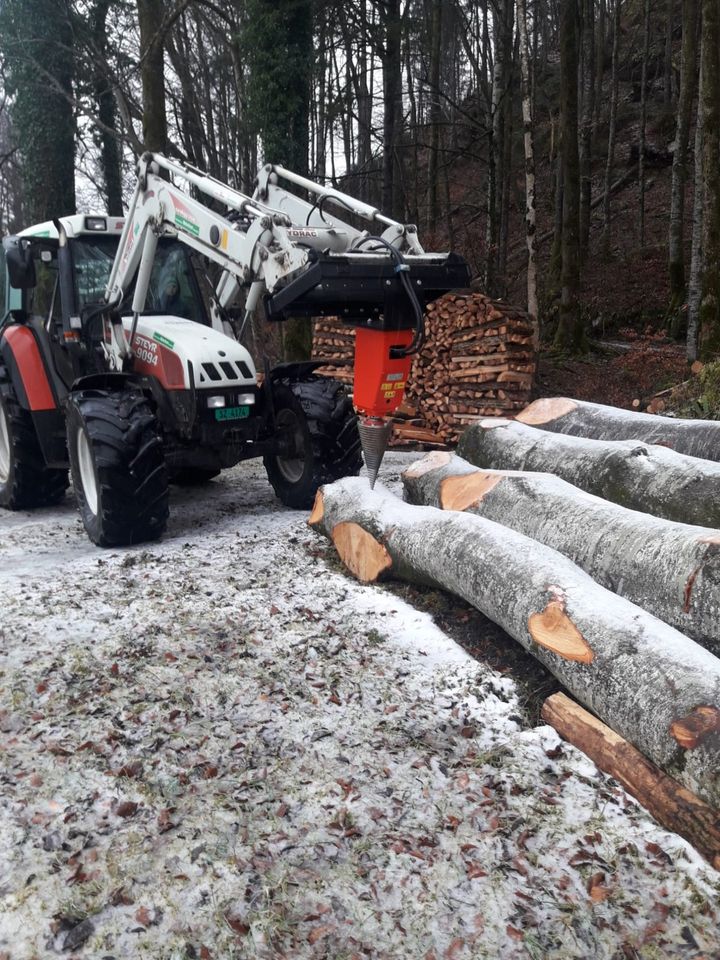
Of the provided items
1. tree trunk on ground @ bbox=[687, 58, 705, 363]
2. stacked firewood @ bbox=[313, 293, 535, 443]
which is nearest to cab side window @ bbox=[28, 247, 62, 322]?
stacked firewood @ bbox=[313, 293, 535, 443]

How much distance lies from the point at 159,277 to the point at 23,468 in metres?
1.98

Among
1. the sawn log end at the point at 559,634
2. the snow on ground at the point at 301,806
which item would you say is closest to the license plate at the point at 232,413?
the snow on ground at the point at 301,806

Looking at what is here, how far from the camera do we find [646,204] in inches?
876

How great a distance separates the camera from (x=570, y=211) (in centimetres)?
1409

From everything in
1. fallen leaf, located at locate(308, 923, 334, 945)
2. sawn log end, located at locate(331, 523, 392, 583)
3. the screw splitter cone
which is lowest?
fallen leaf, located at locate(308, 923, 334, 945)

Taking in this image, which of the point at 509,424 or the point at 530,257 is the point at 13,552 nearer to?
the point at 509,424

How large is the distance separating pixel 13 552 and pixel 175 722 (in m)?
2.83

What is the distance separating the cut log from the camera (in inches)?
98.1

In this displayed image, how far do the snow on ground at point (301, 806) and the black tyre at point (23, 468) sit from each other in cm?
245

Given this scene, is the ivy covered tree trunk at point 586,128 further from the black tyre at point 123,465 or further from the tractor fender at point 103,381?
the black tyre at point 123,465

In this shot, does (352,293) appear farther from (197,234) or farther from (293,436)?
(293,436)

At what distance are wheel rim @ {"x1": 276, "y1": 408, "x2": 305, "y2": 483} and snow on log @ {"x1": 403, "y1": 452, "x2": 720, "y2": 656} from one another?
57.6 inches

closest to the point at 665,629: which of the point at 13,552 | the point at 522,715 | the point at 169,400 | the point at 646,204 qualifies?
the point at 522,715

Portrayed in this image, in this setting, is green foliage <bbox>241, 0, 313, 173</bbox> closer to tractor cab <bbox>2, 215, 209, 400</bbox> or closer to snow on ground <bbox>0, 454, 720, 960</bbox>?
tractor cab <bbox>2, 215, 209, 400</bbox>
